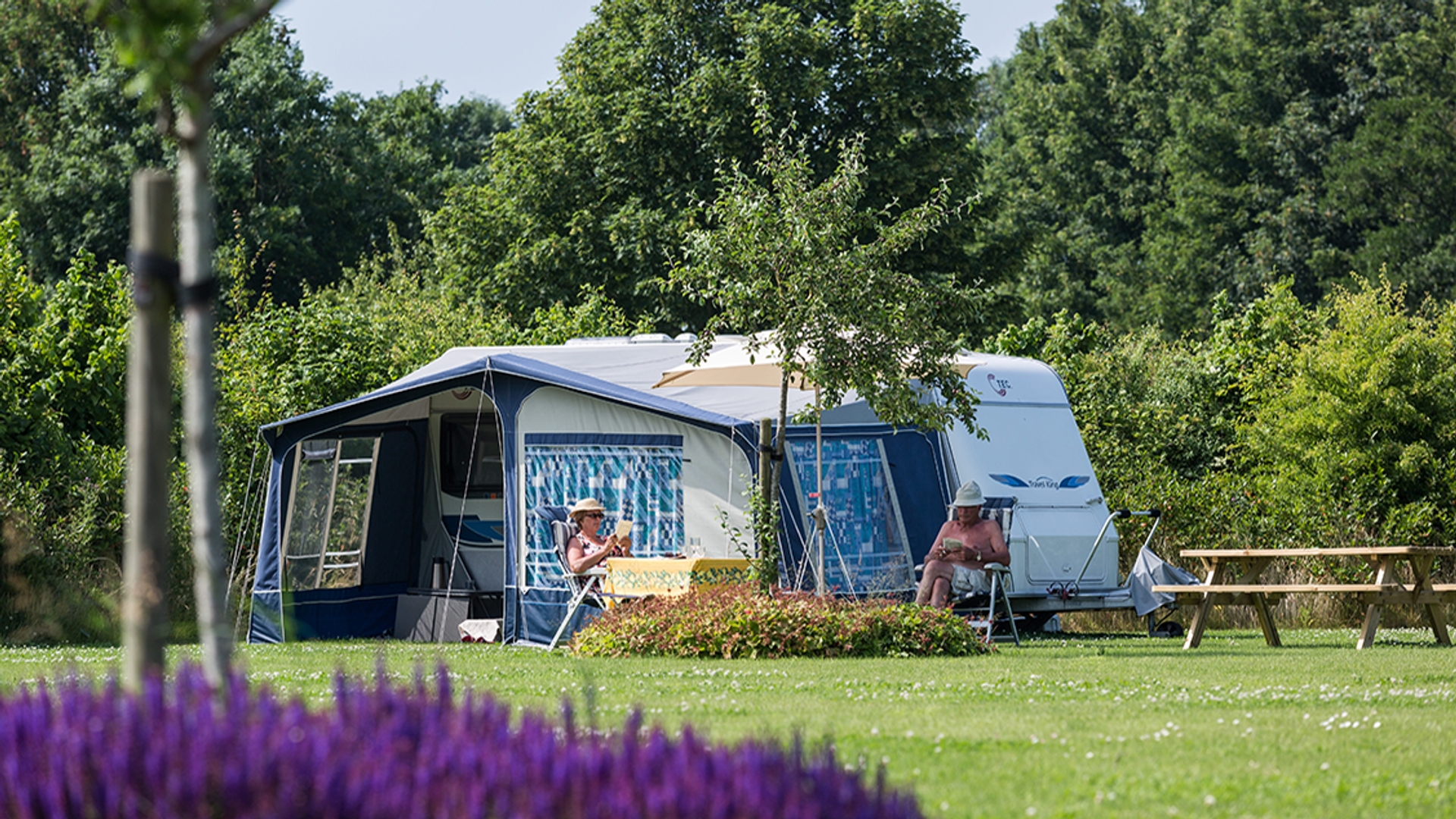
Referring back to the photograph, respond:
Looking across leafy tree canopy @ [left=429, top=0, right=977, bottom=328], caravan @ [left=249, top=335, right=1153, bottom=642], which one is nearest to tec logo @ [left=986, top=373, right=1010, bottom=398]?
caravan @ [left=249, top=335, right=1153, bottom=642]

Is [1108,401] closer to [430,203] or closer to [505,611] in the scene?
[505,611]

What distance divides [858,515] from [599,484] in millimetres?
2077

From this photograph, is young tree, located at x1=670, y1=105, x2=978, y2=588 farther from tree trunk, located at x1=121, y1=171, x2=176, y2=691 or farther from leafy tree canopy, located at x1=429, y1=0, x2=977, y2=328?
leafy tree canopy, located at x1=429, y1=0, x2=977, y2=328

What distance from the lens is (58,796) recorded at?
126 inches

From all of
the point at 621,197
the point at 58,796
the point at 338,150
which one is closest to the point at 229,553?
the point at 621,197

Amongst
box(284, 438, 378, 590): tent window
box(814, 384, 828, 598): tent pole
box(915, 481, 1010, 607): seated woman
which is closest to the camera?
box(814, 384, 828, 598): tent pole

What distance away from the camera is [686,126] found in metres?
24.9

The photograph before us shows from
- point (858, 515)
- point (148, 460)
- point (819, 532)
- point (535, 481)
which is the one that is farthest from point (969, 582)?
point (148, 460)

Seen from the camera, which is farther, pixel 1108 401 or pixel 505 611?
pixel 1108 401

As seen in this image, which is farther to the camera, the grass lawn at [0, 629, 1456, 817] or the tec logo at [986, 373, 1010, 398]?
the tec logo at [986, 373, 1010, 398]

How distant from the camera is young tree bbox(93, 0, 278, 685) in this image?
3652 mm

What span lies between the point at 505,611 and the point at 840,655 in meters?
3.67

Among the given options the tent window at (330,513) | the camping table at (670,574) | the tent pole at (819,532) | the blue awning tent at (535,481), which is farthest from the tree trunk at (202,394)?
the tent window at (330,513)

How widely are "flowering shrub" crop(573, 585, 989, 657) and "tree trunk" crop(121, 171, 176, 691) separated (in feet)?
22.7
